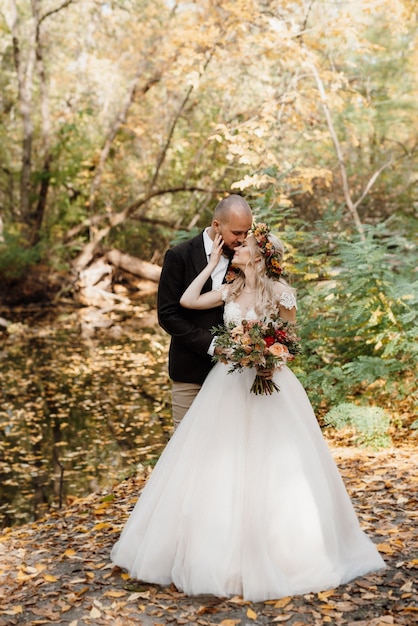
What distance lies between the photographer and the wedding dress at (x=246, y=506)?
3.87m

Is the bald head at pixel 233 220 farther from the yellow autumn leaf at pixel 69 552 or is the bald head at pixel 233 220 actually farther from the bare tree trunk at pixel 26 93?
the bare tree trunk at pixel 26 93

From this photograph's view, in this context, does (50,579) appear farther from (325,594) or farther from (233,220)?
(233,220)

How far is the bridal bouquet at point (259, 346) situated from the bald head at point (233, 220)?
0.55m

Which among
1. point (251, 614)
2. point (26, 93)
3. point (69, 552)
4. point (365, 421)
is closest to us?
point (251, 614)

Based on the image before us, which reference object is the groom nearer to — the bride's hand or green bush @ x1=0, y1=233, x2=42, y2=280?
the bride's hand

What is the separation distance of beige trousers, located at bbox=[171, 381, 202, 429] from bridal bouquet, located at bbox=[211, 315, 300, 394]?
63cm

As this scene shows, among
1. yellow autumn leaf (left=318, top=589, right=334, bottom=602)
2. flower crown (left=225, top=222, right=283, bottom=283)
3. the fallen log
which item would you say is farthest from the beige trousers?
the fallen log

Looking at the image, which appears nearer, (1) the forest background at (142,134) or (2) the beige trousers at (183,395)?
(2) the beige trousers at (183,395)

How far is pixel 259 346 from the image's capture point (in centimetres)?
388

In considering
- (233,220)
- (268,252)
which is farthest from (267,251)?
(233,220)

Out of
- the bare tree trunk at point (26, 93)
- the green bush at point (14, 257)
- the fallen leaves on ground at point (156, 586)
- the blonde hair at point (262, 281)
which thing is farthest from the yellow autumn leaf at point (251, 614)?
the bare tree trunk at point (26, 93)

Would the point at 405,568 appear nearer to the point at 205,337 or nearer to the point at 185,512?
the point at 185,512

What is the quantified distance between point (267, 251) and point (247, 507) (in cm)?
147

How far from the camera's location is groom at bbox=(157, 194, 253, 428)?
4242 millimetres
